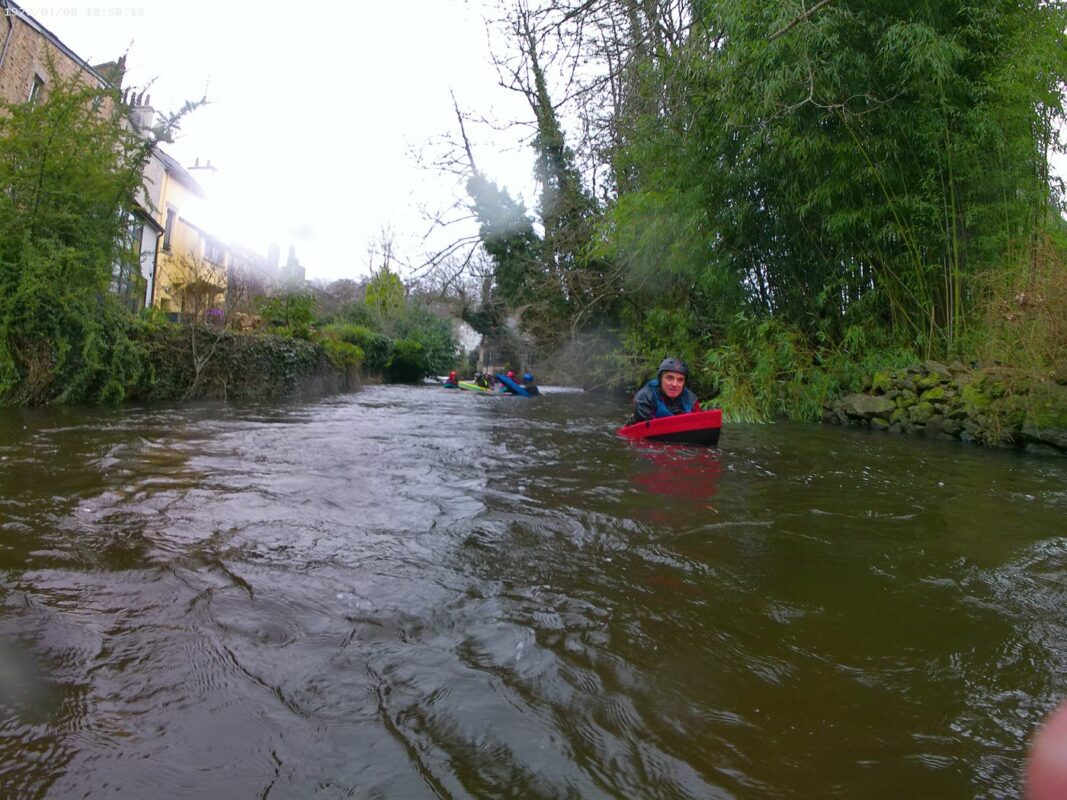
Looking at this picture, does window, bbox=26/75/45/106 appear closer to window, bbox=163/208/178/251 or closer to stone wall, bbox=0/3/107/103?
stone wall, bbox=0/3/107/103

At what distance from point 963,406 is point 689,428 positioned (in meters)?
4.53

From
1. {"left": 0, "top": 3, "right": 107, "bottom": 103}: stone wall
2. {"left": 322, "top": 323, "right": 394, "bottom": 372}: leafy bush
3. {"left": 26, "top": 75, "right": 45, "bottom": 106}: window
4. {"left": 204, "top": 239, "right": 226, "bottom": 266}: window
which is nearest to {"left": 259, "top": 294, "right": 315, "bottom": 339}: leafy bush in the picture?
{"left": 322, "top": 323, "right": 394, "bottom": 372}: leafy bush

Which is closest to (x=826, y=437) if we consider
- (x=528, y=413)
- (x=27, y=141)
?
(x=528, y=413)

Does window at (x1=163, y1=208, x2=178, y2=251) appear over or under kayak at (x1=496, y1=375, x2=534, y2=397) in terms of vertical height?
over

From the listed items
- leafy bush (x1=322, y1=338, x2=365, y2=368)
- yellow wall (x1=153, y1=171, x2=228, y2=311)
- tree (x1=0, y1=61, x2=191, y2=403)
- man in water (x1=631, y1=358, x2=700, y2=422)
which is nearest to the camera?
tree (x1=0, y1=61, x2=191, y2=403)

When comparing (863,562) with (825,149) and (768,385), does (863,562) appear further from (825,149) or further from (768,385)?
(768,385)

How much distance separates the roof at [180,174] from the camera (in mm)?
21794

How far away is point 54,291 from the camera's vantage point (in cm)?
823

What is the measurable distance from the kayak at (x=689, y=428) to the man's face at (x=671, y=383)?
1.06 metres

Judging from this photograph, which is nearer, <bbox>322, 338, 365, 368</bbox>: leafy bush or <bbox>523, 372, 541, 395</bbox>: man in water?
<bbox>322, 338, 365, 368</bbox>: leafy bush

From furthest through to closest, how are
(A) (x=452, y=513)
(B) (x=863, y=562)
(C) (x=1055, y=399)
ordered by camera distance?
(C) (x=1055, y=399) < (A) (x=452, y=513) < (B) (x=863, y=562)

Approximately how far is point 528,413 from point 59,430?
781 centimetres

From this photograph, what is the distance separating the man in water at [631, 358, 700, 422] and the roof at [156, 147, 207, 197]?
20.5 meters

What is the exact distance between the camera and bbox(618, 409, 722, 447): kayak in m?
7.14
